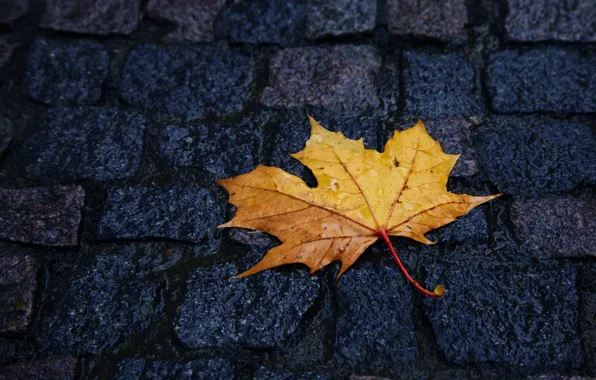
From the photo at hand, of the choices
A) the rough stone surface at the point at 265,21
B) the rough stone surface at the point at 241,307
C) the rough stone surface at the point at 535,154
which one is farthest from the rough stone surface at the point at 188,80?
the rough stone surface at the point at 535,154

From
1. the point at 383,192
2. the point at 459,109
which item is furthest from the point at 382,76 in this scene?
the point at 383,192

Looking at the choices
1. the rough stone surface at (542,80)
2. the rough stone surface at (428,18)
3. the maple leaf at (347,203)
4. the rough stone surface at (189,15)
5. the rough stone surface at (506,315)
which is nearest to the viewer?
the rough stone surface at (506,315)

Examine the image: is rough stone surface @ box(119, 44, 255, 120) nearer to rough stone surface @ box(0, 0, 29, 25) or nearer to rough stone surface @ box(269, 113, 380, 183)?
rough stone surface @ box(269, 113, 380, 183)

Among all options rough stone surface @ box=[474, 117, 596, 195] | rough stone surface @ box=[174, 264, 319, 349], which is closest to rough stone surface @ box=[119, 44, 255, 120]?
rough stone surface @ box=[174, 264, 319, 349]

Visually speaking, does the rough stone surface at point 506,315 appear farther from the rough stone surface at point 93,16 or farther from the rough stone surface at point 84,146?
the rough stone surface at point 93,16

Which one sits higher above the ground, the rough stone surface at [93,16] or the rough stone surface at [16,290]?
the rough stone surface at [93,16]

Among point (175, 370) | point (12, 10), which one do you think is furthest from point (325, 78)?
point (12, 10)
